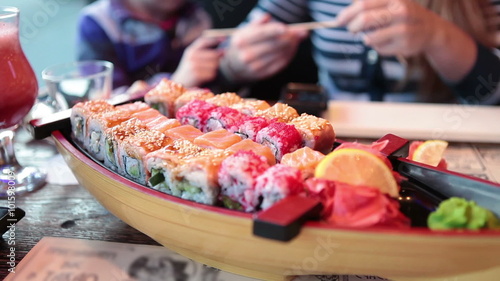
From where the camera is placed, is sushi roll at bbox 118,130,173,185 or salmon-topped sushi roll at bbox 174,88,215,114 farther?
salmon-topped sushi roll at bbox 174,88,215,114

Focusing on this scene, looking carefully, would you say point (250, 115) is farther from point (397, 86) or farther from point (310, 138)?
point (397, 86)

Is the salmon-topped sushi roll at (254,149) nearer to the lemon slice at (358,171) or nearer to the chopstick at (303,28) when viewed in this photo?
the lemon slice at (358,171)

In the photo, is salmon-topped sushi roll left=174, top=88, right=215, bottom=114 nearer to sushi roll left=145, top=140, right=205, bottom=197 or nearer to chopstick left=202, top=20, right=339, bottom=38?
sushi roll left=145, top=140, right=205, bottom=197

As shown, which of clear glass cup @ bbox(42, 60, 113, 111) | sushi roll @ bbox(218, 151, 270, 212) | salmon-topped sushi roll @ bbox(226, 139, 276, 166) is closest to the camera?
sushi roll @ bbox(218, 151, 270, 212)

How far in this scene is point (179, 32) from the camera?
9.82 ft

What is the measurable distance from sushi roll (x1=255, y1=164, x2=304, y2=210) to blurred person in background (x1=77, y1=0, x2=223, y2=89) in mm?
2176

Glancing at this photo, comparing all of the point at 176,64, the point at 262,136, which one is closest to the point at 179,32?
the point at 176,64

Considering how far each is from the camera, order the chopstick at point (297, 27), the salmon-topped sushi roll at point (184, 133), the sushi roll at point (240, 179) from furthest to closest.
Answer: the chopstick at point (297, 27) → the salmon-topped sushi roll at point (184, 133) → the sushi roll at point (240, 179)

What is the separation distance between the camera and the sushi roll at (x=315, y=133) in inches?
40.1

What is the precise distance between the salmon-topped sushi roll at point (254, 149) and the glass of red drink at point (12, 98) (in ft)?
Answer: 2.46

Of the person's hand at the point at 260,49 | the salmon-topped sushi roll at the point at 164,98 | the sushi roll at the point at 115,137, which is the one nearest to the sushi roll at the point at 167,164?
the sushi roll at the point at 115,137

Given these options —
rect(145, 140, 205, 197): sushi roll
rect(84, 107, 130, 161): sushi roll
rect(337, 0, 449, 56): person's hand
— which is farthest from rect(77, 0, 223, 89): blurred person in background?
rect(145, 140, 205, 197): sushi roll

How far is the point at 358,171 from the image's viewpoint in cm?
86

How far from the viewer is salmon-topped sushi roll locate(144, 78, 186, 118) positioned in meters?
1.31
